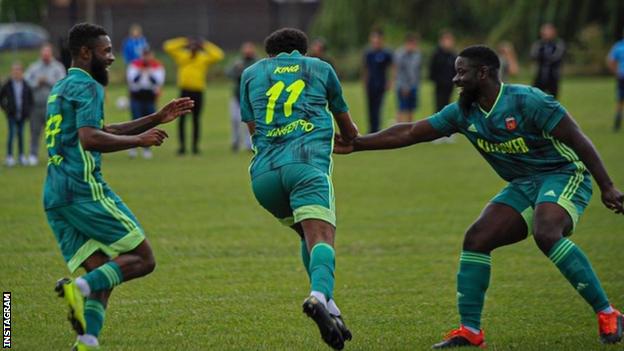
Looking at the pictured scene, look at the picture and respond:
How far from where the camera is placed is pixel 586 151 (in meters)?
7.70

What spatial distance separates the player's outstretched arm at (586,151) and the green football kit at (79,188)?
2.98 m

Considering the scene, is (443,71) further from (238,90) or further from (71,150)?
(71,150)

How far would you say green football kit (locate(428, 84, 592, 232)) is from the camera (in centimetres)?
772

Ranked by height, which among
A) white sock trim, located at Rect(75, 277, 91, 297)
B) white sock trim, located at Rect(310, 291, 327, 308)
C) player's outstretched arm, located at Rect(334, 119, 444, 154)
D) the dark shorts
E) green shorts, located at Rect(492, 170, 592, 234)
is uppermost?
player's outstretched arm, located at Rect(334, 119, 444, 154)

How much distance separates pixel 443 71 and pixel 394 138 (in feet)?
60.0

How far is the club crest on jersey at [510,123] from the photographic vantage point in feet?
25.4

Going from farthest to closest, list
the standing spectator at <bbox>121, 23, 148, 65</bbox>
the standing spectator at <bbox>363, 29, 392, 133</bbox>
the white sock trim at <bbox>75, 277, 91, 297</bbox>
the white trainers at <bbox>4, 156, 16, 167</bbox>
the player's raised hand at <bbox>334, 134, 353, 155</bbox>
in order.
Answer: the standing spectator at <bbox>121, 23, 148, 65</bbox>
the standing spectator at <bbox>363, 29, 392, 133</bbox>
the white trainers at <bbox>4, 156, 16, 167</bbox>
the player's raised hand at <bbox>334, 134, 353, 155</bbox>
the white sock trim at <bbox>75, 277, 91, 297</bbox>

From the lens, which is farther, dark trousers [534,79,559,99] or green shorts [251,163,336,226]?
dark trousers [534,79,559,99]

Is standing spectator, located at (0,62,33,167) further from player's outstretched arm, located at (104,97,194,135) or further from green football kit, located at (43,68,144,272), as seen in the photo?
green football kit, located at (43,68,144,272)

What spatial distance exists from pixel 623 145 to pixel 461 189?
→ 7.63 m

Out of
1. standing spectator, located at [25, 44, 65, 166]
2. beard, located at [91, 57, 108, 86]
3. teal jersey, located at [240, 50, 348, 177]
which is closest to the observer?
beard, located at [91, 57, 108, 86]

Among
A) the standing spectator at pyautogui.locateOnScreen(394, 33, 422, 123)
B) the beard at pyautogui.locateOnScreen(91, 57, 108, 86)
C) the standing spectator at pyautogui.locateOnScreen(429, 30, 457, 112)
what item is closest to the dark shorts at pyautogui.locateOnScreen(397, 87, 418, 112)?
the standing spectator at pyautogui.locateOnScreen(394, 33, 422, 123)

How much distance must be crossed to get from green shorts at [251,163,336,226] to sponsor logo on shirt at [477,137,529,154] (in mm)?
1246

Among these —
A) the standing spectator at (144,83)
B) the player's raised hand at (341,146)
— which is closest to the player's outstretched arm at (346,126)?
the player's raised hand at (341,146)
